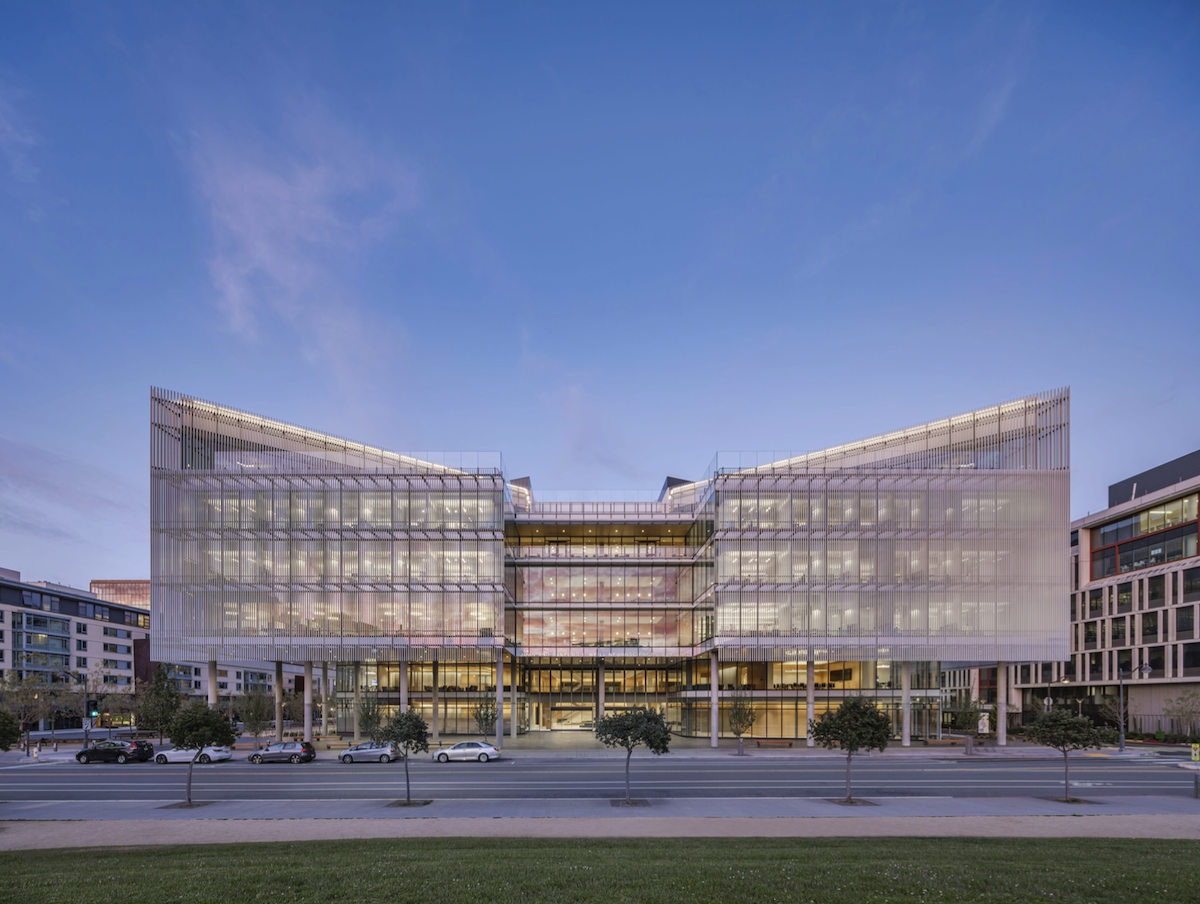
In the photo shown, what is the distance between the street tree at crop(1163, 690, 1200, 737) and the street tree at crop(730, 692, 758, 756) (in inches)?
1453

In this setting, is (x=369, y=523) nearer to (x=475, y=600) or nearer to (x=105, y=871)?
(x=475, y=600)

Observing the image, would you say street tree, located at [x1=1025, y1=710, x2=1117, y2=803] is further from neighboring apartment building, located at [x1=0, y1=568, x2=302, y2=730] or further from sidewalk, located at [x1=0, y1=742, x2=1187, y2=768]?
neighboring apartment building, located at [x1=0, y1=568, x2=302, y2=730]

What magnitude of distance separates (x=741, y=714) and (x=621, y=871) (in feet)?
139

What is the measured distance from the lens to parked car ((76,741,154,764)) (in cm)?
4712

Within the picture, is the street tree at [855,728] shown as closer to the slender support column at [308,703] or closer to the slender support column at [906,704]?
the slender support column at [906,704]

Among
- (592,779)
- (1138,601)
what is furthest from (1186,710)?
(592,779)

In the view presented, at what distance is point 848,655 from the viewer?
56.4 meters

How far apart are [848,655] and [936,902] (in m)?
45.7

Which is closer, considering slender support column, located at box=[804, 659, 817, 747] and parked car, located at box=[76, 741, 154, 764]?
parked car, located at box=[76, 741, 154, 764]

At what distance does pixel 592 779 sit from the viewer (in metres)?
35.8

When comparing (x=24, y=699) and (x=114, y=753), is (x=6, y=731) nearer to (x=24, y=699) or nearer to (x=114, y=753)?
(x=114, y=753)

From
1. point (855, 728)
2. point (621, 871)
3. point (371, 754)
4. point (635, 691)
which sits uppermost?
point (621, 871)

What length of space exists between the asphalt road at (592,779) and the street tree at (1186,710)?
70.5ft

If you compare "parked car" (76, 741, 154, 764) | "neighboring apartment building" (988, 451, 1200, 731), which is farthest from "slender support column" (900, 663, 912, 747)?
"parked car" (76, 741, 154, 764)
